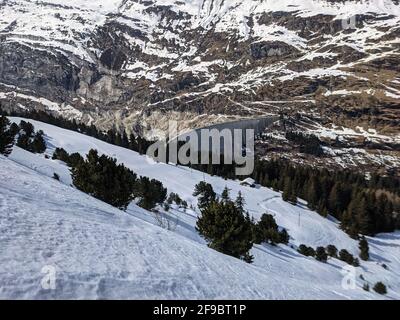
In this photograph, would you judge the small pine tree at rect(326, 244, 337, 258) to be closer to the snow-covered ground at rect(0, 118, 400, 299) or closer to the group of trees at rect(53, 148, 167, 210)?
the group of trees at rect(53, 148, 167, 210)

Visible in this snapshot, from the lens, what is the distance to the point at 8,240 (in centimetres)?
1127

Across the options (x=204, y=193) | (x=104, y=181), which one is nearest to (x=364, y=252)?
(x=204, y=193)

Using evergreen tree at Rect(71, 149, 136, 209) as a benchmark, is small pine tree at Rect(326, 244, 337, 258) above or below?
below

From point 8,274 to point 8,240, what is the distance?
1.87 meters

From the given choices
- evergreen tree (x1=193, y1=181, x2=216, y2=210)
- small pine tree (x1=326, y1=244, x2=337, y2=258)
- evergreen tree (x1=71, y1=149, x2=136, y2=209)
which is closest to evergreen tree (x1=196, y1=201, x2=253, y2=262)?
evergreen tree (x1=71, y1=149, x2=136, y2=209)

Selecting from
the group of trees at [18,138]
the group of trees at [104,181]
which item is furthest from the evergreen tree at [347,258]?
the group of trees at [18,138]

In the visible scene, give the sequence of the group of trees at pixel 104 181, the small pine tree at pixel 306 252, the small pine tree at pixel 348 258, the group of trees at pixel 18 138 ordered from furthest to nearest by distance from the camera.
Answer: the small pine tree at pixel 348 258 < the small pine tree at pixel 306 252 < the group of trees at pixel 18 138 < the group of trees at pixel 104 181

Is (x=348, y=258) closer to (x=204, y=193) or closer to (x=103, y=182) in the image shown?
(x=204, y=193)

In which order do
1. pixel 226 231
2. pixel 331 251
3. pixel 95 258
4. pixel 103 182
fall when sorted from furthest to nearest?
pixel 331 251
pixel 103 182
pixel 226 231
pixel 95 258

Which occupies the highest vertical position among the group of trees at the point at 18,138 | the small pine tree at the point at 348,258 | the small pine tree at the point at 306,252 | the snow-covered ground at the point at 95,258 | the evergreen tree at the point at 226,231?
the group of trees at the point at 18,138

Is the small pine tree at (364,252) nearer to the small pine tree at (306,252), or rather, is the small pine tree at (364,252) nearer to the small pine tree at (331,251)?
the small pine tree at (331,251)

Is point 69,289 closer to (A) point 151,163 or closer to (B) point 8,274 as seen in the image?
(B) point 8,274

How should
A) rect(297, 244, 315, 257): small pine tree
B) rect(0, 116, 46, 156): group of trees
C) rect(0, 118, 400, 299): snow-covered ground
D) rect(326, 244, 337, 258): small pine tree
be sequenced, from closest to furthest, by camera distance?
1. rect(0, 118, 400, 299): snow-covered ground
2. rect(0, 116, 46, 156): group of trees
3. rect(297, 244, 315, 257): small pine tree
4. rect(326, 244, 337, 258): small pine tree

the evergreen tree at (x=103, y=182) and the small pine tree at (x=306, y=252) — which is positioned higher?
the evergreen tree at (x=103, y=182)
